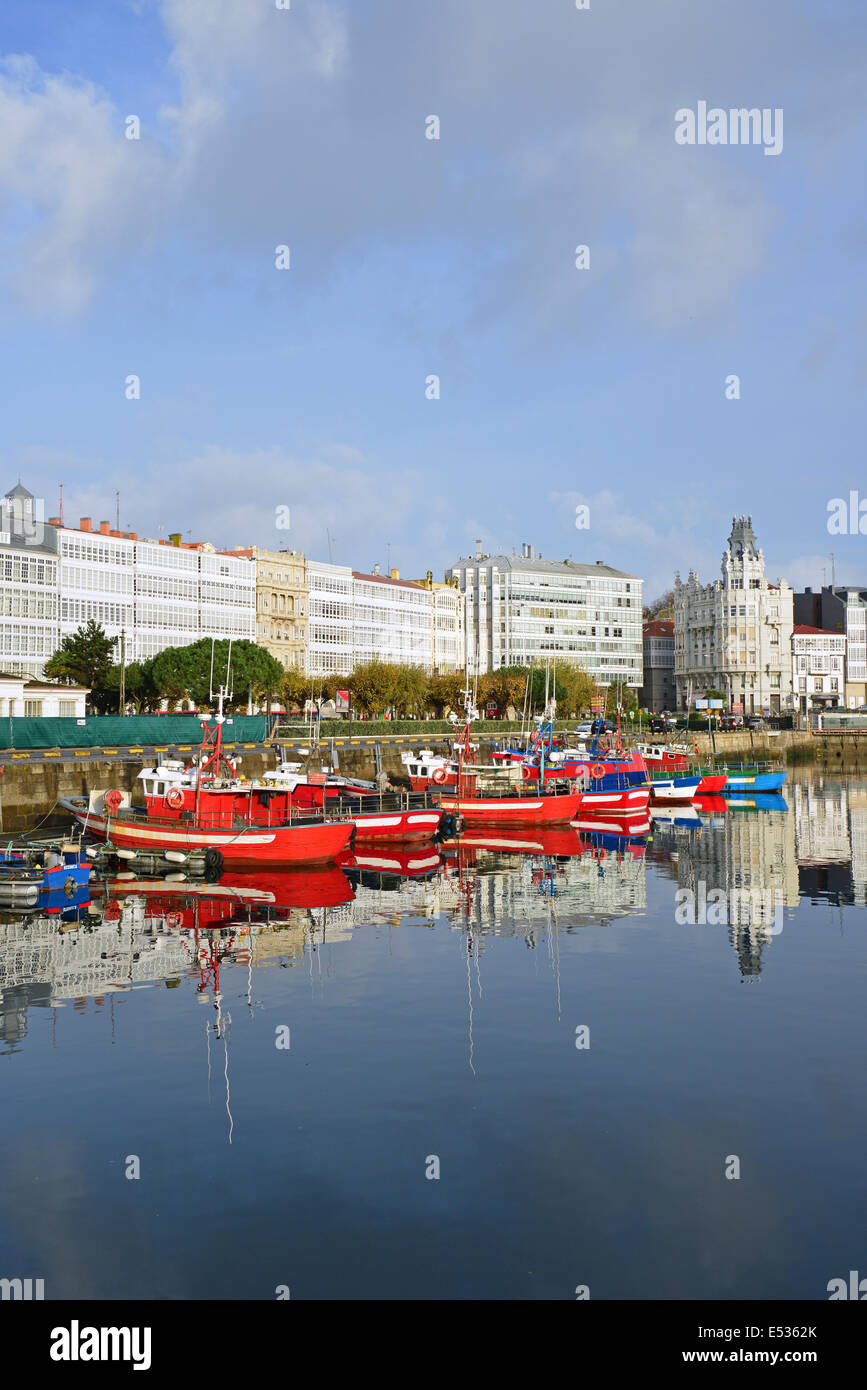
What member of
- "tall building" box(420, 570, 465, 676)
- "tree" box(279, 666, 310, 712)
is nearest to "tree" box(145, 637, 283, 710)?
Result: "tree" box(279, 666, 310, 712)

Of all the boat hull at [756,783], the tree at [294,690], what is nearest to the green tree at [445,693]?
the tree at [294,690]

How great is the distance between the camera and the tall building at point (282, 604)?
153 metres

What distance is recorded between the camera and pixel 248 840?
53375 millimetres

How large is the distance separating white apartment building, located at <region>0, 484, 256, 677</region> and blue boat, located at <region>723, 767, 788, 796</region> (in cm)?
5550

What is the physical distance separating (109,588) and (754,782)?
217 ft

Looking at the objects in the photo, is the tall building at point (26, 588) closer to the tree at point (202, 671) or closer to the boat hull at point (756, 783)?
the tree at point (202, 671)

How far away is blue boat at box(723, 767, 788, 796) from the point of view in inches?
4099

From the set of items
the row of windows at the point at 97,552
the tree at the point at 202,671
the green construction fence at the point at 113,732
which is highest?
the row of windows at the point at 97,552

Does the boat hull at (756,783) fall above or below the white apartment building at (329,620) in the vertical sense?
below

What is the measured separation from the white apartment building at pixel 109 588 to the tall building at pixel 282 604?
257 centimetres

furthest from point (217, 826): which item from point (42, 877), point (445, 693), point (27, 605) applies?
point (445, 693)

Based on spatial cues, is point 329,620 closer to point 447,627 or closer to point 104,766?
point 447,627
